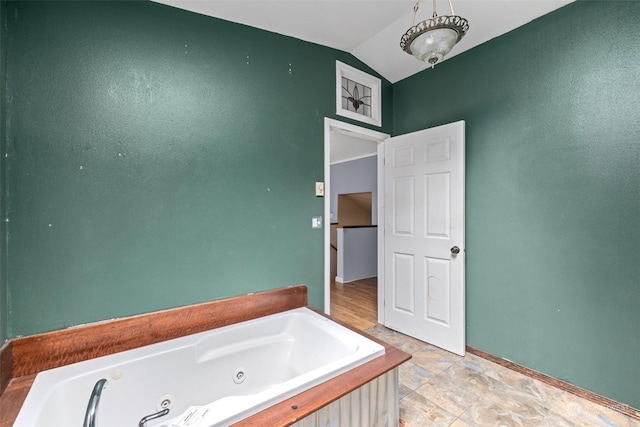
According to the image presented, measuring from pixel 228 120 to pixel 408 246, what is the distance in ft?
6.19

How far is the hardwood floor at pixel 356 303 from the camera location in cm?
295

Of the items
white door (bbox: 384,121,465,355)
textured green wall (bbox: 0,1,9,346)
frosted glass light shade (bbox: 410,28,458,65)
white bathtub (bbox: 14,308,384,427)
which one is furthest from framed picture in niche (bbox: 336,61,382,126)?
textured green wall (bbox: 0,1,9,346)

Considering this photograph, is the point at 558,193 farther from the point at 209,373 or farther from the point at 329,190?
the point at 209,373

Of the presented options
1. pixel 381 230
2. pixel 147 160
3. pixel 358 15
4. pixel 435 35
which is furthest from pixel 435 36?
pixel 381 230

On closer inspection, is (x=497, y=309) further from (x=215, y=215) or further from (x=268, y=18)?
(x=268, y=18)

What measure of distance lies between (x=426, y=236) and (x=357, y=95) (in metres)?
1.49

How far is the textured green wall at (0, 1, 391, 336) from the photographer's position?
1.26 m

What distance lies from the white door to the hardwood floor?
323 mm

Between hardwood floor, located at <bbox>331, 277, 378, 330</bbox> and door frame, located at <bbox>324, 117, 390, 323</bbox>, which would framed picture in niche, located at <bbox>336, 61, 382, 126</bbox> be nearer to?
door frame, located at <bbox>324, 117, 390, 323</bbox>

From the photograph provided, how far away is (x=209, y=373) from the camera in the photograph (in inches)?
59.2

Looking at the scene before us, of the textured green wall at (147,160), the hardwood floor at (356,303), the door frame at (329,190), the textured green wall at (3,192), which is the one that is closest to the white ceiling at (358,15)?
the textured green wall at (147,160)

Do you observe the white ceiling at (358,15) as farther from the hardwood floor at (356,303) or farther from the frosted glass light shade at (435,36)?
the hardwood floor at (356,303)

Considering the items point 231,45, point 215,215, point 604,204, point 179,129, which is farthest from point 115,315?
point 604,204

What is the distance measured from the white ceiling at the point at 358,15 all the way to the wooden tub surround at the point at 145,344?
5.96 ft
